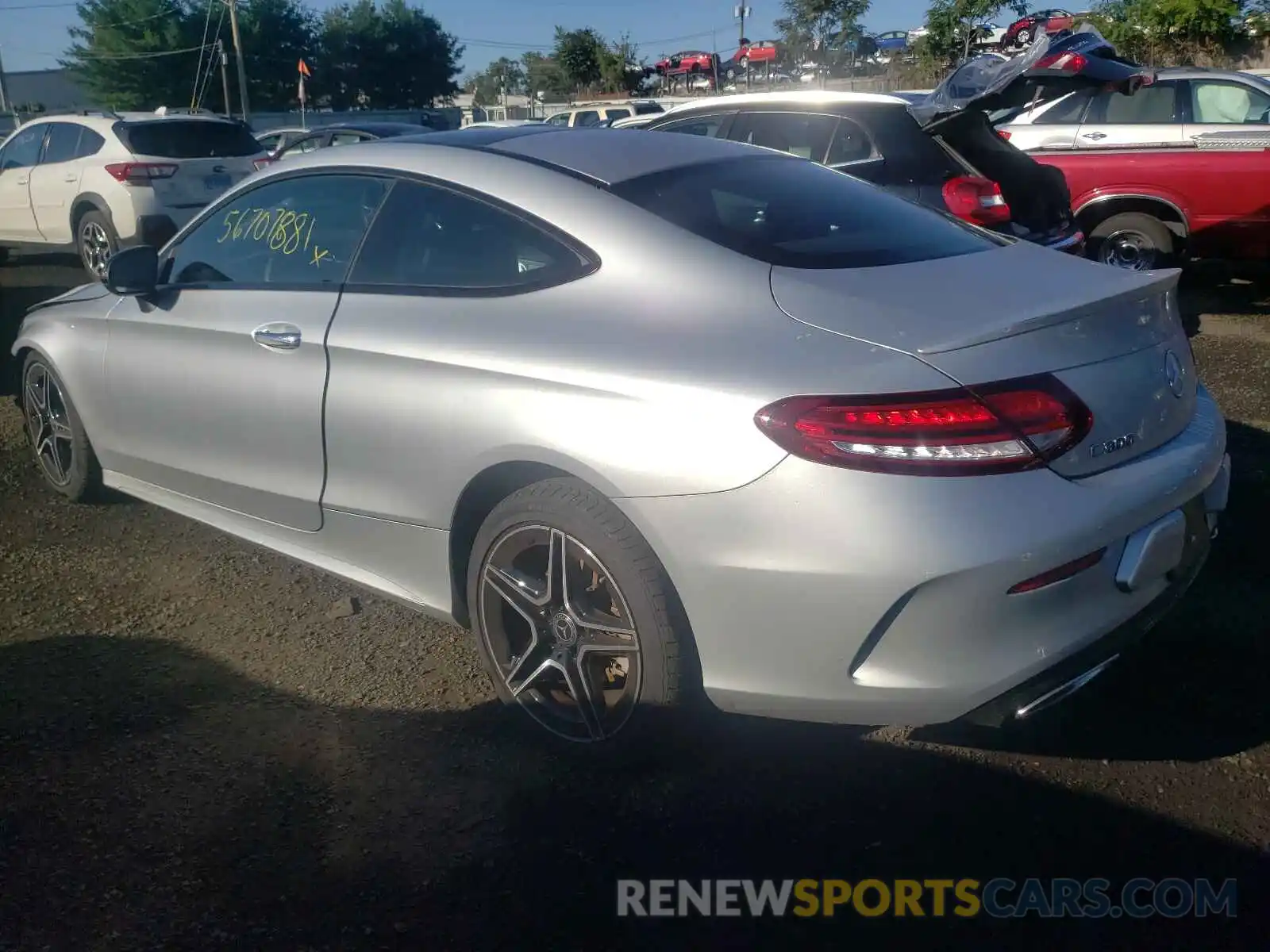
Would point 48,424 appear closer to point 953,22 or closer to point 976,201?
point 976,201

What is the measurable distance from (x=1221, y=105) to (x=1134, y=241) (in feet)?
3.86

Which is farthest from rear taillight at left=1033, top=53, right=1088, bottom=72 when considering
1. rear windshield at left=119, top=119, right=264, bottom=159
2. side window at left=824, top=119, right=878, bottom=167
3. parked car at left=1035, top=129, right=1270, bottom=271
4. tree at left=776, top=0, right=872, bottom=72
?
tree at left=776, top=0, right=872, bottom=72

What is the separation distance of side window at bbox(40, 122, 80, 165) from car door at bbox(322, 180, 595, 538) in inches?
361

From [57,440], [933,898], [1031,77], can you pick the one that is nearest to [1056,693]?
[933,898]

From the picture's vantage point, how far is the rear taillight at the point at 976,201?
625cm

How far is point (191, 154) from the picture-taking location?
10852mm

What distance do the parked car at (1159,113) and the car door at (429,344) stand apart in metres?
6.60

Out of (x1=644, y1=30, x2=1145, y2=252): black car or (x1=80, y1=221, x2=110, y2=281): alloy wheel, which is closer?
(x1=644, y1=30, x2=1145, y2=252): black car

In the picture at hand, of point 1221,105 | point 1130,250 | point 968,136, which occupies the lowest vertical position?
point 1130,250

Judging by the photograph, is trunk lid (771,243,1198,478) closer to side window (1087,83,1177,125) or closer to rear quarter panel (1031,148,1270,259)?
rear quarter panel (1031,148,1270,259)

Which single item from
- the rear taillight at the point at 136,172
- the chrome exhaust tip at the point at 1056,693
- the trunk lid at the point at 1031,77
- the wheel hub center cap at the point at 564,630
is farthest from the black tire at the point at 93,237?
the chrome exhaust tip at the point at 1056,693

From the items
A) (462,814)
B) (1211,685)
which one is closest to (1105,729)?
(1211,685)

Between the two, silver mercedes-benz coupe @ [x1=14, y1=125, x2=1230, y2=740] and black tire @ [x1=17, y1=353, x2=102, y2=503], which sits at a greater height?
silver mercedes-benz coupe @ [x1=14, y1=125, x2=1230, y2=740]

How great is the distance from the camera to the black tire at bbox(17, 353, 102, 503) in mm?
4461
